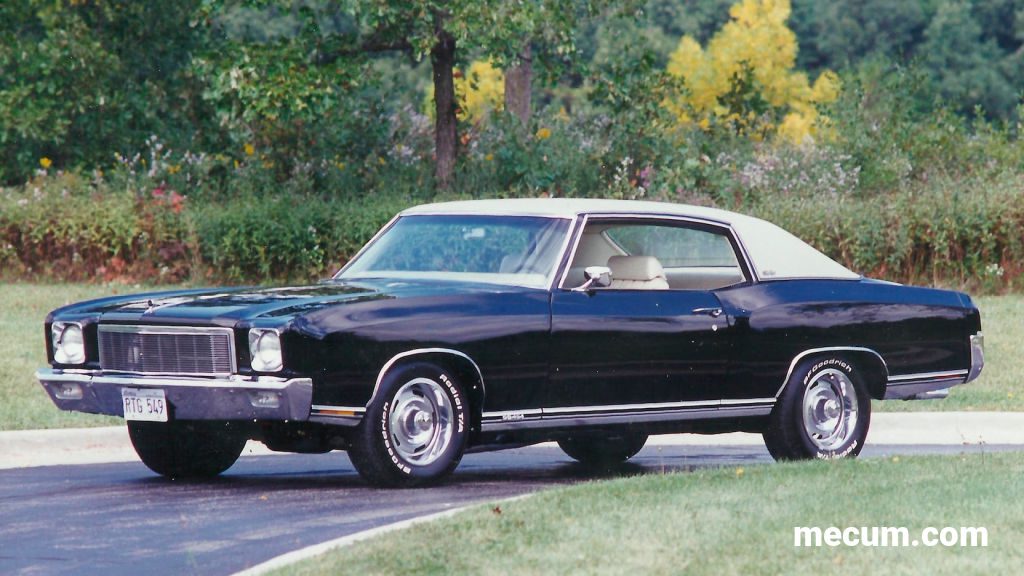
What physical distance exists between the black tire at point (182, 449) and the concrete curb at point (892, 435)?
1.23m

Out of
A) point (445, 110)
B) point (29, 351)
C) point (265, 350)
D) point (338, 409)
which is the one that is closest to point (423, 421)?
point (338, 409)

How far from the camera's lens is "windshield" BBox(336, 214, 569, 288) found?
9977 mm

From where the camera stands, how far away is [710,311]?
33.6 feet

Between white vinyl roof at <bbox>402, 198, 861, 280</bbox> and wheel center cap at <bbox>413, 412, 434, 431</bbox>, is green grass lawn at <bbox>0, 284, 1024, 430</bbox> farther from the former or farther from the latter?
wheel center cap at <bbox>413, 412, 434, 431</bbox>

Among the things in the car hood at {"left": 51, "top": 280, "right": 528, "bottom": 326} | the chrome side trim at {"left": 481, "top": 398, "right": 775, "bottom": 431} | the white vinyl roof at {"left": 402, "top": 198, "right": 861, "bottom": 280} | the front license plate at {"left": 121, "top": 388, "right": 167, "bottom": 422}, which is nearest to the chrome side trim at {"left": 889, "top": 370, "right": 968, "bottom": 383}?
the white vinyl roof at {"left": 402, "top": 198, "right": 861, "bottom": 280}

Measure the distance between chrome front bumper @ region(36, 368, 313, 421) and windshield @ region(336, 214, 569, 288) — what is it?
1579 mm

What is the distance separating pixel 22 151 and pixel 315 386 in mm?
17793

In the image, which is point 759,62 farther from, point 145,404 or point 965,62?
point 145,404

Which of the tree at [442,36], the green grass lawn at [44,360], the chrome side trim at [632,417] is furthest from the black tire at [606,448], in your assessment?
the tree at [442,36]

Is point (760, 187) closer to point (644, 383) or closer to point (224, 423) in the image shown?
point (644, 383)

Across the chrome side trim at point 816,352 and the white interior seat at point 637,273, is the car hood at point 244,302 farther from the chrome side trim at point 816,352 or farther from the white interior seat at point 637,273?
the chrome side trim at point 816,352

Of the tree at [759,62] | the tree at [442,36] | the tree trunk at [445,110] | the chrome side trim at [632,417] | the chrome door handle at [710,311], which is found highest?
the tree at [759,62]

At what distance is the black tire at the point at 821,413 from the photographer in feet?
34.6

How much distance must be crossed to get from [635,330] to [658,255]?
110 cm
